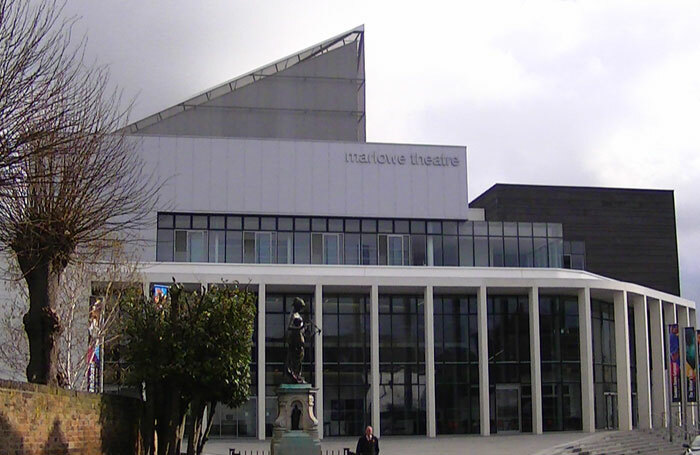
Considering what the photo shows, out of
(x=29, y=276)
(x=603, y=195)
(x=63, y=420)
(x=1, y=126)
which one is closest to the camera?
(x=1, y=126)

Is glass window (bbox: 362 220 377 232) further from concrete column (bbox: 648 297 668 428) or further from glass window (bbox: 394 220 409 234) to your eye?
concrete column (bbox: 648 297 668 428)

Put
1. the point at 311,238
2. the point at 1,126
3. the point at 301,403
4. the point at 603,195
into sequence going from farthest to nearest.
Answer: the point at 603,195, the point at 311,238, the point at 301,403, the point at 1,126

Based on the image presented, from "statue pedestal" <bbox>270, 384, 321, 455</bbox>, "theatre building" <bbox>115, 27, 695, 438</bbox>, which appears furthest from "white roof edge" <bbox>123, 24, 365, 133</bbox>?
"statue pedestal" <bbox>270, 384, 321, 455</bbox>

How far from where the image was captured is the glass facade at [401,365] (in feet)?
156

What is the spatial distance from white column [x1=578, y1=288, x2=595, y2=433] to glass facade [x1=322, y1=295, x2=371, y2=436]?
34.6 ft

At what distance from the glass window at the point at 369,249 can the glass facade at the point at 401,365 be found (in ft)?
8.63

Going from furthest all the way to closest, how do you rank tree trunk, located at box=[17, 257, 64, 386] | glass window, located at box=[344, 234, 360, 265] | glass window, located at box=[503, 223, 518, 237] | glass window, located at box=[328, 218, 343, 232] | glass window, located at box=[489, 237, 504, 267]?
glass window, located at box=[503, 223, 518, 237] → glass window, located at box=[489, 237, 504, 267] → glass window, located at box=[328, 218, 343, 232] → glass window, located at box=[344, 234, 360, 265] → tree trunk, located at box=[17, 257, 64, 386]

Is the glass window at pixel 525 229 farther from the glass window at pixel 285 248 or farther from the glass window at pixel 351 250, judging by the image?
the glass window at pixel 285 248

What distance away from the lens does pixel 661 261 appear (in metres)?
85.6

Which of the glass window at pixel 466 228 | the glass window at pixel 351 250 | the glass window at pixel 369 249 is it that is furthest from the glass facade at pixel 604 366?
the glass window at pixel 351 250

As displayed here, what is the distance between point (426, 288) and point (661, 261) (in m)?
45.4

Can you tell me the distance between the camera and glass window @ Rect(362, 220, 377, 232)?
2012 inches

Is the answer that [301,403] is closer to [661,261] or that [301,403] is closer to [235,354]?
[235,354]

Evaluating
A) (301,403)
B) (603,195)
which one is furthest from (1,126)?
(603,195)
